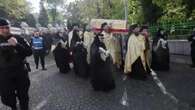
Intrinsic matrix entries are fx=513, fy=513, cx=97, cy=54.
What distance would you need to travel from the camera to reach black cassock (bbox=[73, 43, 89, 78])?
1770 cm

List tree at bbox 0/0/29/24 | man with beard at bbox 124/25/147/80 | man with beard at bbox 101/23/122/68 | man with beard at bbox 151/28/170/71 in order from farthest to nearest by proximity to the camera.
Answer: tree at bbox 0/0/29/24 → man with beard at bbox 101/23/122/68 → man with beard at bbox 151/28/170/71 → man with beard at bbox 124/25/147/80

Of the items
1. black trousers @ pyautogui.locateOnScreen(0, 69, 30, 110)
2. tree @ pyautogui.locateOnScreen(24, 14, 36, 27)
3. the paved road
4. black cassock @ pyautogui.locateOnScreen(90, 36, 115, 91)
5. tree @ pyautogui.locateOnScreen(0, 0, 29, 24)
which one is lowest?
tree @ pyautogui.locateOnScreen(24, 14, 36, 27)

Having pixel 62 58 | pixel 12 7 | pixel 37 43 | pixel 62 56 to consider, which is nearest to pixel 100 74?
pixel 62 58

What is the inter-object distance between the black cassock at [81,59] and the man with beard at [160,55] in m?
3.07

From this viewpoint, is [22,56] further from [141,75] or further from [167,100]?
[141,75]

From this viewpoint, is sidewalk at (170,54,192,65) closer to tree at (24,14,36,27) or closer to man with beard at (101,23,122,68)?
man with beard at (101,23,122,68)

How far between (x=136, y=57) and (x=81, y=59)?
242 cm

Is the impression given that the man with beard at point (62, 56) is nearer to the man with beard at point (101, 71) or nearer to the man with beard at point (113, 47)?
the man with beard at point (113, 47)

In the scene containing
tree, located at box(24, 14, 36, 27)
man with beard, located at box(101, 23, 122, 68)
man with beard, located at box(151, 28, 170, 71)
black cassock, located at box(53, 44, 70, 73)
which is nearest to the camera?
man with beard, located at box(151, 28, 170, 71)

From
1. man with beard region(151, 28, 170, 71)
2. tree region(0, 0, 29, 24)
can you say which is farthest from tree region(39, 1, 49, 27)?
man with beard region(151, 28, 170, 71)

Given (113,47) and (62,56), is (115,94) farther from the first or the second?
(62,56)

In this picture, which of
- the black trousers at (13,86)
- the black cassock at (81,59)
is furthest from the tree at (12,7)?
the black trousers at (13,86)

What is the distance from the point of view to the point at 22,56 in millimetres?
8648

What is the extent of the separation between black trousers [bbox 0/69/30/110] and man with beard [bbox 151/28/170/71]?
437 inches
